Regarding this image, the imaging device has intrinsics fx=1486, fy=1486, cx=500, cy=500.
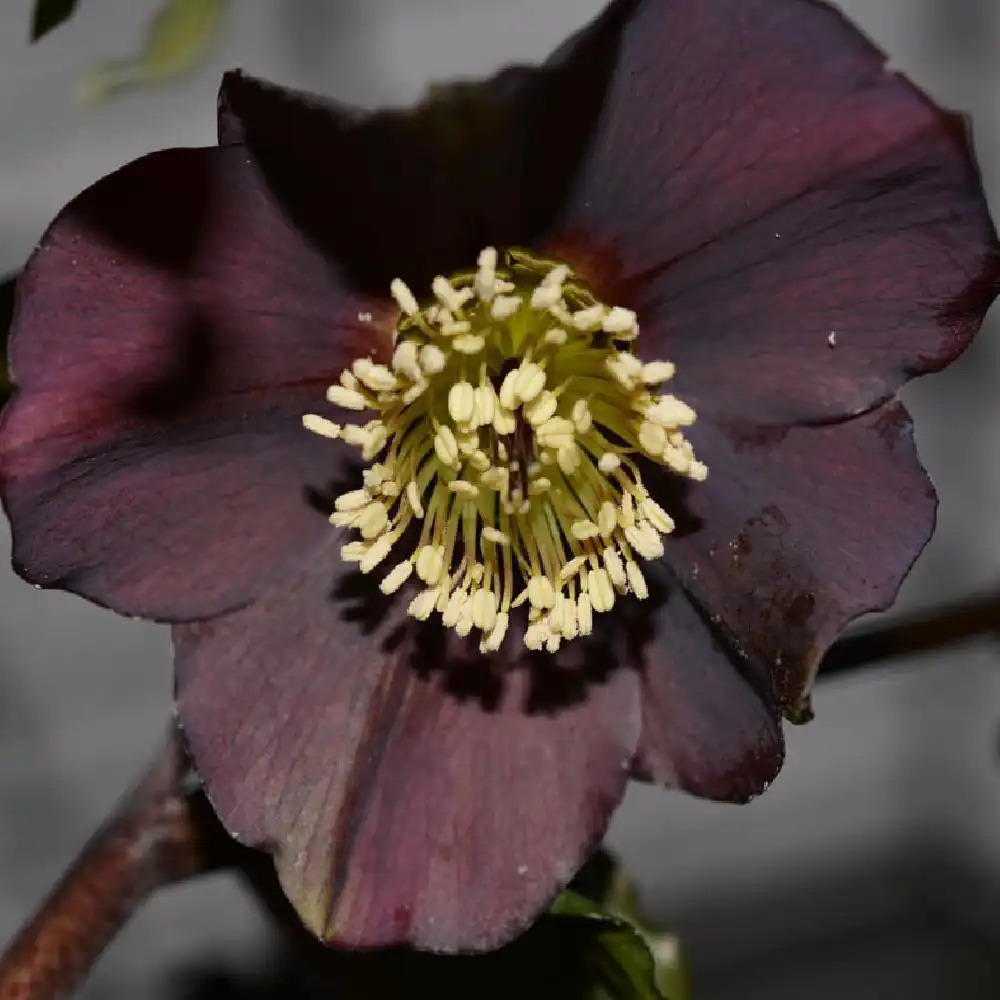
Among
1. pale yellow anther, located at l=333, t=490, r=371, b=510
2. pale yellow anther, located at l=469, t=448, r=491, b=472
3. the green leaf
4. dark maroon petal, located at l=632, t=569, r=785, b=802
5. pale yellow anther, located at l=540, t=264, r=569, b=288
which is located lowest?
the green leaf

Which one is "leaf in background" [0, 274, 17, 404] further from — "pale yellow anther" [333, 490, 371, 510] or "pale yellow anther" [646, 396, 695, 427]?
"pale yellow anther" [646, 396, 695, 427]

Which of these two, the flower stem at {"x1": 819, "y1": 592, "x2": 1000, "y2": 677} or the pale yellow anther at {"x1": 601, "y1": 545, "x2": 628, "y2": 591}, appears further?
the flower stem at {"x1": 819, "y1": 592, "x2": 1000, "y2": 677}

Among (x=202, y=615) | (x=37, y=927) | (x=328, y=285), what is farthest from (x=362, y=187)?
(x=37, y=927)

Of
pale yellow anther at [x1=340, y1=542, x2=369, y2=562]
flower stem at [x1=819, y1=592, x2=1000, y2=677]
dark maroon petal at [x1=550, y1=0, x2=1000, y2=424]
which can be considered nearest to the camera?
dark maroon petal at [x1=550, y1=0, x2=1000, y2=424]

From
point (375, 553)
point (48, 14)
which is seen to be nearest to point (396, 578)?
point (375, 553)

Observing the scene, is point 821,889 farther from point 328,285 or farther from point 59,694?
point 328,285

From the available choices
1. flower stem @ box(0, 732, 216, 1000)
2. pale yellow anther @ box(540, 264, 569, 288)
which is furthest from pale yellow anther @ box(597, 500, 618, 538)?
flower stem @ box(0, 732, 216, 1000)
